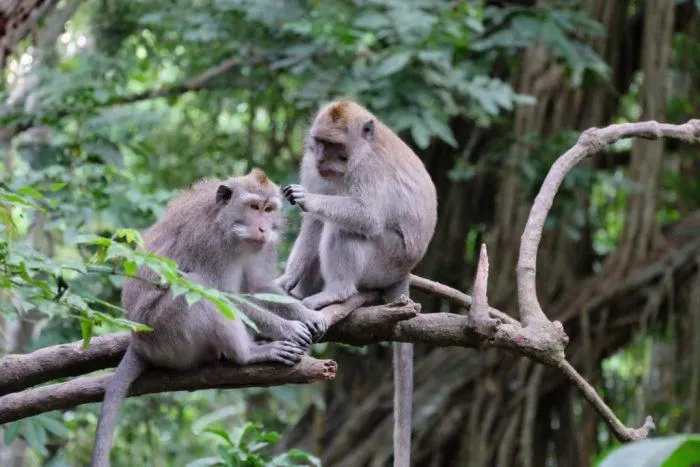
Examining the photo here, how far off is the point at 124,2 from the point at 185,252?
4.43m

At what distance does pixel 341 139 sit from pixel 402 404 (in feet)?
4.64

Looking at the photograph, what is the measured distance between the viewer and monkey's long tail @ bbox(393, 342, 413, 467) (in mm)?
4566

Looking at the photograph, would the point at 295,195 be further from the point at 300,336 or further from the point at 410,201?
the point at 300,336

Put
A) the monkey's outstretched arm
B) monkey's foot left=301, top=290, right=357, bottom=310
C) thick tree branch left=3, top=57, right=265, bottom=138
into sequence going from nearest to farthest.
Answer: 1. monkey's foot left=301, top=290, right=357, bottom=310
2. the monkey's outstretched arm
3. thick tree branch left=3, top=57, right=265, bottom=138

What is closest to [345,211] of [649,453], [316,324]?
[316,324]

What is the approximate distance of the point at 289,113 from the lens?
8.62 m

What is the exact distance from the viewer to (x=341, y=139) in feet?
17.1

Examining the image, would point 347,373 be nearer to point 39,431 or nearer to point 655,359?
point 655,359

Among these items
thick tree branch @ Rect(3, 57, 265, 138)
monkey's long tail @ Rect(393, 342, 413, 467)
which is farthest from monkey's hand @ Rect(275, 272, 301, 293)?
thick tree branch @ Rect(3, 57, 265, 138)

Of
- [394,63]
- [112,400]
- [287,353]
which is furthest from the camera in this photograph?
[394,63]

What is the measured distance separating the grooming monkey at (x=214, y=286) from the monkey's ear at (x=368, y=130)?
3.18ft

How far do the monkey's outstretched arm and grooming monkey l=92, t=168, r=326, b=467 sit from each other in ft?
1.31

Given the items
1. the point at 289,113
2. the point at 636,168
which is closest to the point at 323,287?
the point at 289,113

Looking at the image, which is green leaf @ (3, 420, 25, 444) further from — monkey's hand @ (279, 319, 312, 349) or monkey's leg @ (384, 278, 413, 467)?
monkey's leg @ (384, 278, 413, 467)
